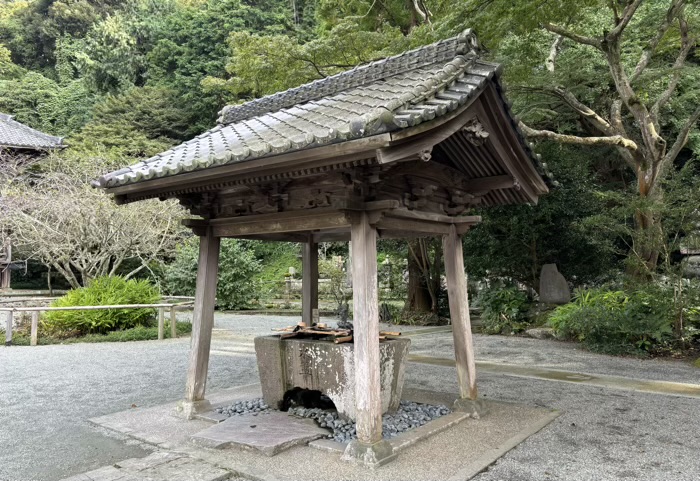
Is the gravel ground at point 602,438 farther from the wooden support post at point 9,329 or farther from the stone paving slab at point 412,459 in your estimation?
the wooden support post at point 9,329

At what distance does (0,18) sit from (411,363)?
4446 cm

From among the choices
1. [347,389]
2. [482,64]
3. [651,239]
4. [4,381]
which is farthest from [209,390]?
[651,239]

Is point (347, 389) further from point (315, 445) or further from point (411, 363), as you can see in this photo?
point (411, 363)

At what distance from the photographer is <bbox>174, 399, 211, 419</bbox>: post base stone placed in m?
4.76

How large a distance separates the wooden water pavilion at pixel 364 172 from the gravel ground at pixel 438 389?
1076 millimetres

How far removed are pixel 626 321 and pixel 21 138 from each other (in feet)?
77.9

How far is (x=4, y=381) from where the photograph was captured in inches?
263

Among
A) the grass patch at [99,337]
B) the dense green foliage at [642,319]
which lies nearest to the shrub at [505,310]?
the dense green foliage at [642,319]

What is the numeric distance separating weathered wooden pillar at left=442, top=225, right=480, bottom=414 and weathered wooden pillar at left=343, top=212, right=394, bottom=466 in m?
1.39

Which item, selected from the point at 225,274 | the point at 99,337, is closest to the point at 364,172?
the point at 99,337

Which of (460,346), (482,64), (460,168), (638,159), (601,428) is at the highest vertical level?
(638,159)

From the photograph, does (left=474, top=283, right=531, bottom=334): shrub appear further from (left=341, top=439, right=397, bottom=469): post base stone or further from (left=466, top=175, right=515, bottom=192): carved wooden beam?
(left=341, top=439, right=397, bottom=469): post base stone

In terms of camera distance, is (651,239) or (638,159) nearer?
(651,239)

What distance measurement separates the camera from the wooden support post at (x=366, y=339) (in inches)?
142
